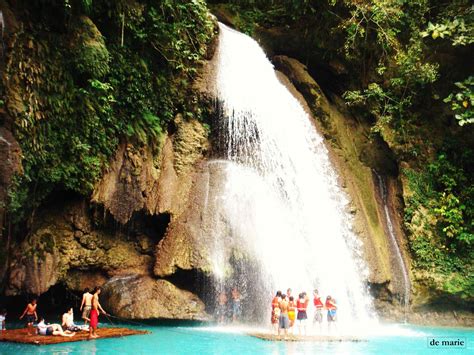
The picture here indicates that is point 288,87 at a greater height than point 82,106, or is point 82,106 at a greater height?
point 288,87

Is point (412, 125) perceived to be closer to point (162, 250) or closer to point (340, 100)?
point (340, 100)

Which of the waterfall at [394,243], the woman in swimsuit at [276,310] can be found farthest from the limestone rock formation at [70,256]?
the waterfall at [394,243]

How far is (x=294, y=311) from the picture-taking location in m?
11.6

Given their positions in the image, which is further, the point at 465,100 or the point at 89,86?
the point at 465,100

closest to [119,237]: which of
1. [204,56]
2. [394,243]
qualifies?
[204,56]

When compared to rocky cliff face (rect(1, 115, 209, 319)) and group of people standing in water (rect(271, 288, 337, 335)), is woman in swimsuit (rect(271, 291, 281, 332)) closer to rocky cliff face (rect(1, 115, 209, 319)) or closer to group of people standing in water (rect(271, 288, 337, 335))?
group of people standing in water (rect(271, 288, 337, 335))

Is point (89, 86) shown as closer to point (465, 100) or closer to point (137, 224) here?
point (137, 224)

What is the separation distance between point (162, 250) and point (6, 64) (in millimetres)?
5983

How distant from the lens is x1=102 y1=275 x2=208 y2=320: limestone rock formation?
1209cm

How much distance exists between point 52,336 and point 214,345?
11.0 feet

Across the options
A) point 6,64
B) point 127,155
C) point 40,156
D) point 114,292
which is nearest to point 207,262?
point 114,292

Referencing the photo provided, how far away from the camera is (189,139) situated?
1516 centimetres

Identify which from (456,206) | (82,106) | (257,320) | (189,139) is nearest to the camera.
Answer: (82,106)

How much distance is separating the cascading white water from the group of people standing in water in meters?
1.28
